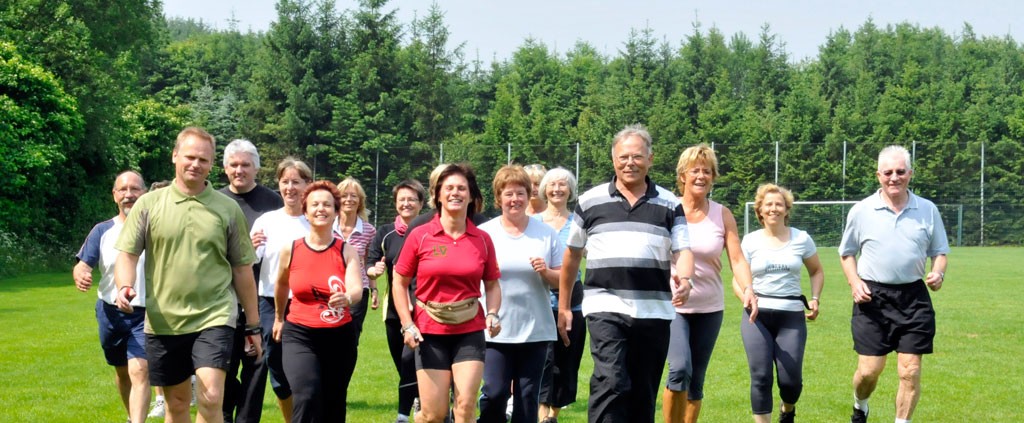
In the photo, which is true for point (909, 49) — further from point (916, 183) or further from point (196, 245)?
point (196, 245)

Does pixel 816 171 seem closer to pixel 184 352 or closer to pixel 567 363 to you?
pixel 567 363

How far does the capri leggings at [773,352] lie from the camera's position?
7613 mm

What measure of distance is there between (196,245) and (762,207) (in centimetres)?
426

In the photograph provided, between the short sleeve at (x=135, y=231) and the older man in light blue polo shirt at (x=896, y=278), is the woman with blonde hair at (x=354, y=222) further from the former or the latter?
the older man in light blue polo shirt at (x=896, y=278)

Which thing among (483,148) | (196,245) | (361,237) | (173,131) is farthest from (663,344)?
(483,148)

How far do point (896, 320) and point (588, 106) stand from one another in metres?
59.1

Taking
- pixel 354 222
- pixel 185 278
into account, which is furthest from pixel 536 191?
pixel 185 278

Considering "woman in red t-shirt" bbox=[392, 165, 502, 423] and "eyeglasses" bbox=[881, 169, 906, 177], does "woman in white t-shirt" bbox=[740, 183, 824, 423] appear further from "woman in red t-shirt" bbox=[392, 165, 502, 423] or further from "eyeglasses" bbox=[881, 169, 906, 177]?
"woman in red t-shirt" bbox=[392, 165, 502, 423]

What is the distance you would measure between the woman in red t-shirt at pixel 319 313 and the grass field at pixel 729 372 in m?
2.39

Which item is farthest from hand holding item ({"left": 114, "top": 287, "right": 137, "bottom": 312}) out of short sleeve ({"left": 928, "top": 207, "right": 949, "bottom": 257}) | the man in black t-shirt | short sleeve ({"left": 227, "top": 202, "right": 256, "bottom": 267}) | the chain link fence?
the chain link fence

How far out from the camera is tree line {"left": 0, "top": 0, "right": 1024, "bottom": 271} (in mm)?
52031

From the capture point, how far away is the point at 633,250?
6.20 meters

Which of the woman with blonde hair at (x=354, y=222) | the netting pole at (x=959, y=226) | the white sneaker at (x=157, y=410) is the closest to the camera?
the white sneaker at (x=157, y=410)

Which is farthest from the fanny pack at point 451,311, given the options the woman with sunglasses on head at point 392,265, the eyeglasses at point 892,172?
the eyeglasses at point 892,172
